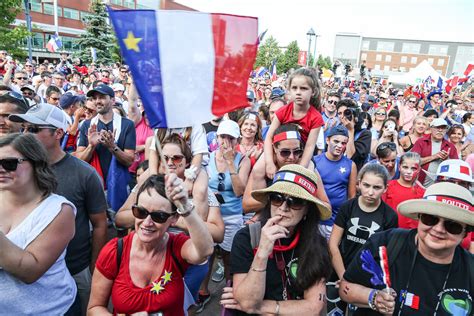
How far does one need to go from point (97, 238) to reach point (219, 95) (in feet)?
5.71

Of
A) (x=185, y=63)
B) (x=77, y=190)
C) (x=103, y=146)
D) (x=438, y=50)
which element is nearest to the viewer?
(x=185, y=63)

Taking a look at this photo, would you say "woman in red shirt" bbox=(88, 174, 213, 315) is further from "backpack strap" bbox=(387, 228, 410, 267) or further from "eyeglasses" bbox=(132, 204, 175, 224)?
"backpack strap" bbox=(387, 228, 410, 267)

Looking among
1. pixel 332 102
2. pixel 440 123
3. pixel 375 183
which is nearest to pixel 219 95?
pixel 375 183

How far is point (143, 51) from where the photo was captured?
170cm

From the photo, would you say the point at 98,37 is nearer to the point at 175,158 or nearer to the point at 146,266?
the point at 175,158

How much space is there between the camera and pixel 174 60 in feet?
5.78

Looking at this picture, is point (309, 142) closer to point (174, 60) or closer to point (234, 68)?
point (234, 68)

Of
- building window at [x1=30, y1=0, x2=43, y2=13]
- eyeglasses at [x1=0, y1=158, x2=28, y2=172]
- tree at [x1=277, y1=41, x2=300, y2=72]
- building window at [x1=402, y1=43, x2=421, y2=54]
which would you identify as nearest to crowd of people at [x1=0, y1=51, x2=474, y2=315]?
eyeglasses at [x1=0, y1=158, x2=28, y2=172]

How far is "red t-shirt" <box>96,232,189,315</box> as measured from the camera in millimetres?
1997

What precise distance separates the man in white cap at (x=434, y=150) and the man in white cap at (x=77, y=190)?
4.79 meters

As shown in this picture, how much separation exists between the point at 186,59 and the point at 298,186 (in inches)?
40.6

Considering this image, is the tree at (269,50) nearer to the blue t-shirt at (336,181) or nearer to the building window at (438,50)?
the building window at (438,50)

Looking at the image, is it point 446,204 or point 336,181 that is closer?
point 446,204

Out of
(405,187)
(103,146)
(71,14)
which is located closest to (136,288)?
(103,146)
